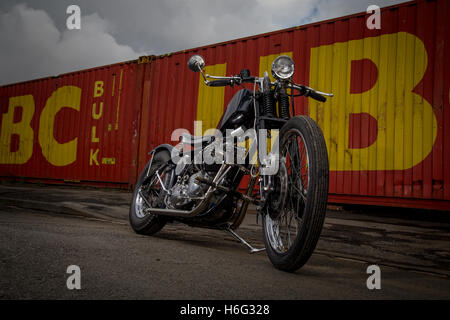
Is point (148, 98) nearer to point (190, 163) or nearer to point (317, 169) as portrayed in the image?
point (190, 163)

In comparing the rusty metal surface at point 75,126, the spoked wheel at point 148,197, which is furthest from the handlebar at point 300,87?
the rusty metal surface at point 75,126

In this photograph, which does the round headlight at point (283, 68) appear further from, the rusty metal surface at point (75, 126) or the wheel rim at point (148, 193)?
the rusty metal surface at point (75, 126)

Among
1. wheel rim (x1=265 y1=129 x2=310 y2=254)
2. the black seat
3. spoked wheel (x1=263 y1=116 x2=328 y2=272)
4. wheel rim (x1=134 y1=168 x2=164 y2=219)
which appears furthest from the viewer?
wheel rim (x1=134 y1=168 x2=164 y2=219)

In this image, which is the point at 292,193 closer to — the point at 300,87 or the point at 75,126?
the point at 300,87

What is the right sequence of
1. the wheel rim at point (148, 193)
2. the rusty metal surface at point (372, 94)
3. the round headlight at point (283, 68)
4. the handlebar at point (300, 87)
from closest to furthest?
1. the round headlight at point (283, 68)
2. the handlebar at point (300, 87)
3. the wheel rim at point (148, 193)
4. the rusty metal surface at point (372, 94)

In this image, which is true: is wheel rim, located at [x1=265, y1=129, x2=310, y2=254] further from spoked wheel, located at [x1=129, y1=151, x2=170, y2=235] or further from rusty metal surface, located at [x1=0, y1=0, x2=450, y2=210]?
rusty metal surface, located at [x1=0, y1=0, x2=450, y2=210]

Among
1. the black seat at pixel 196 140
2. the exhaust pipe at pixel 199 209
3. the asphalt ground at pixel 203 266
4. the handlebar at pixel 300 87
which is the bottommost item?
the asphalt ground at pixel 203 266

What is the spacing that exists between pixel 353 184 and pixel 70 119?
744 centimetres

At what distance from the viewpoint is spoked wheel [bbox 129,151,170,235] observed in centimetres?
288

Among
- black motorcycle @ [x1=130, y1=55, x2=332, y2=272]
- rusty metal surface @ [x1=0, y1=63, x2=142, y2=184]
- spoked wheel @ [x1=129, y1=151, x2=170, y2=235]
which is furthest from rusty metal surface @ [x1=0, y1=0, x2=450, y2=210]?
spoked wheel @ [x1=129, y1=151, x2=170, y2=235]

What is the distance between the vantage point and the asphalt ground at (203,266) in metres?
1.34

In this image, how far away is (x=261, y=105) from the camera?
2205 mm

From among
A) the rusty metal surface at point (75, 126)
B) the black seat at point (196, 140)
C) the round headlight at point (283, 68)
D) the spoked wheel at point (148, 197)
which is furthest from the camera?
the rusty metal surface at point (75, 126)

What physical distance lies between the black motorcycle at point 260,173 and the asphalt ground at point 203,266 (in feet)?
0.69
